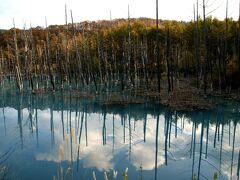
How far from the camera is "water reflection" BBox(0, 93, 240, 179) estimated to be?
916cm

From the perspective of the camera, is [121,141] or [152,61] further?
[152,61]

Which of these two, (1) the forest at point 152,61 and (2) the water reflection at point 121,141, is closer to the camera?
(2) the water reflection at point 121,141

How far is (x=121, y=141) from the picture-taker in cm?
1257

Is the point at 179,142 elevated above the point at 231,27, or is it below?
below

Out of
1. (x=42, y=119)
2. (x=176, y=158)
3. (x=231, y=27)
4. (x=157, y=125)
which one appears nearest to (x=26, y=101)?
(x=42, y=119)

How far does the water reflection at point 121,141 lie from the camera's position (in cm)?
916

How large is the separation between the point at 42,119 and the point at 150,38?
29.1m

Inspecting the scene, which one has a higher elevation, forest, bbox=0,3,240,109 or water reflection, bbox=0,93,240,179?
forest, bbox=0,3,240,109

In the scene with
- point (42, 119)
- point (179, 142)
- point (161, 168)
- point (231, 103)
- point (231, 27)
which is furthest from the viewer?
point (231, 27)

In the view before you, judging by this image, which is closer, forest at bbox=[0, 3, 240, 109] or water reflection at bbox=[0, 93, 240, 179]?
water reflection at bbox=[0, 93, 240, 179]

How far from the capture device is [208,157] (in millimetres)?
10195

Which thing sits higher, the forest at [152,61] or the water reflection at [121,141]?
the forest at [152,61]

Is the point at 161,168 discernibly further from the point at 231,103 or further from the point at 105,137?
the point at 231,103

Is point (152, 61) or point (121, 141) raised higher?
point (152, 61)
